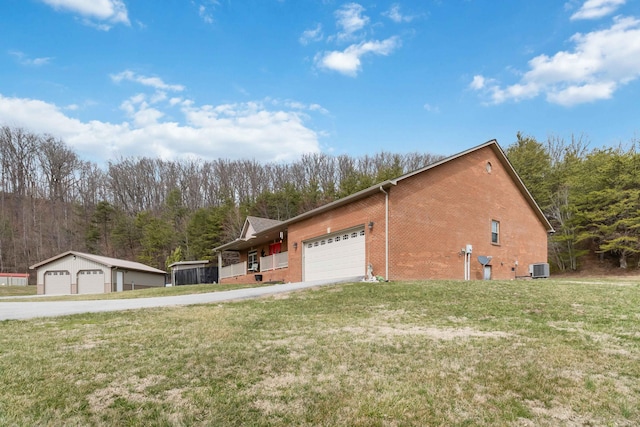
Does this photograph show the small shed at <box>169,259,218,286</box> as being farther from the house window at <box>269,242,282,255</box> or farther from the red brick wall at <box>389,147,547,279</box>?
the red brick wall at <box>389,147,547,279</box>

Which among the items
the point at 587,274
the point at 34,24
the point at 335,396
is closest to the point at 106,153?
the point at 34,24

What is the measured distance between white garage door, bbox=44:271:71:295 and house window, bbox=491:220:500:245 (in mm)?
32276

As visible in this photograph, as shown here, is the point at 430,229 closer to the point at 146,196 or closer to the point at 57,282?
the point at 57,282

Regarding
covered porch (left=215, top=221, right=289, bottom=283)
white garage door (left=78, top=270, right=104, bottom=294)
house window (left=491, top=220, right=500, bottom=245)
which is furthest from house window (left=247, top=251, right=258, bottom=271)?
house window (left=491, top=220, right=500, bottom=245)

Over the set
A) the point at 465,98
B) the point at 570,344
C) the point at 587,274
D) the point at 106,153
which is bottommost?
the point at 587,274

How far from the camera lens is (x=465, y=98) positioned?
19984 mm

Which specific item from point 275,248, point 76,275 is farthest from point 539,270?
point 76,275

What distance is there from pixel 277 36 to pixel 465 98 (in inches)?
374

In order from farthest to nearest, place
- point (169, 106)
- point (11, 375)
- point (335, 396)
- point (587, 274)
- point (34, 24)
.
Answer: point (587, 274) < point (169, 106) < point (34, 24) < point (11, 375) < point (335, 396)

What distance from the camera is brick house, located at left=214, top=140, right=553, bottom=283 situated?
16.1 m

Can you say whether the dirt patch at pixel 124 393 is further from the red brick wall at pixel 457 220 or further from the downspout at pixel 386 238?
the red brick wall at pixel 457 220

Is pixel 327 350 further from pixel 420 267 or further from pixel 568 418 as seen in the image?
pixel 420 267

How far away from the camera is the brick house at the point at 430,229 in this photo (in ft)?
52.7

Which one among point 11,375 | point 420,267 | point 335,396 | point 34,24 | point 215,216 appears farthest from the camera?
point 215,216
